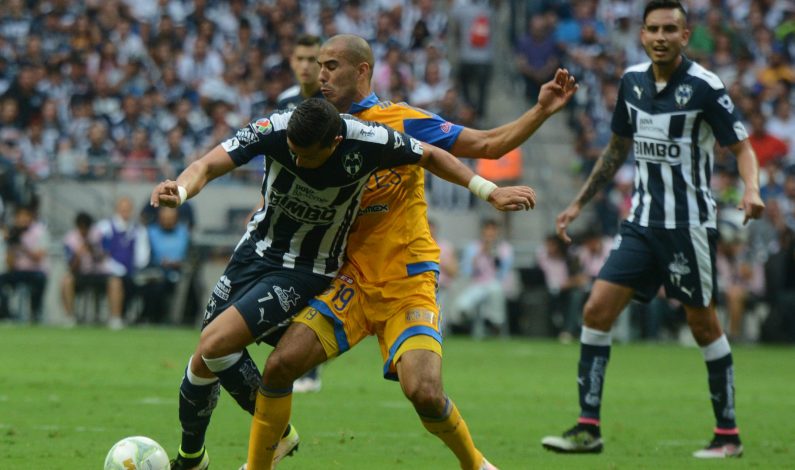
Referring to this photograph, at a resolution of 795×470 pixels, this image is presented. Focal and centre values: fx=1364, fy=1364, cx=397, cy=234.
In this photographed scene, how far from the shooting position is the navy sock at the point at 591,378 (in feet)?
28.2

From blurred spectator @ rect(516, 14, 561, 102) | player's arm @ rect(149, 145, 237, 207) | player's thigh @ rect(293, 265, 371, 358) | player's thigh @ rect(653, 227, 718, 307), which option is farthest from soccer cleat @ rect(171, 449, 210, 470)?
blurred spectator @ rect(516, 14, 561, 102)

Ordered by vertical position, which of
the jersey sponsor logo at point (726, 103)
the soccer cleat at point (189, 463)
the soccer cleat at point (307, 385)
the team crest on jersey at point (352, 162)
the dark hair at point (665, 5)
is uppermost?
the dark hair at point (665, 5)

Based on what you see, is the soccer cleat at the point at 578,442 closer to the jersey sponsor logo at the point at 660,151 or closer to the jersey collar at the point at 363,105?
the jersey sponsor logo at the point at 660,151

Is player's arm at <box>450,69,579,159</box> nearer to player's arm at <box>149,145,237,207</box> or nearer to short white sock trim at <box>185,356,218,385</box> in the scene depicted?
player's arm at <box>149,145,237,207</box>

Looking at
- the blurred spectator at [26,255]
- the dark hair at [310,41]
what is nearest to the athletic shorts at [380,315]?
the dark hair at [310,41]

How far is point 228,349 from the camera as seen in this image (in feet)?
22.2

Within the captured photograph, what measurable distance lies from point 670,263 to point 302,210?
2.85 m

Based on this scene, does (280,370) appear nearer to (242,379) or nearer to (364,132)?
(242,379)

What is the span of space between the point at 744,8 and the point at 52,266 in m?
13.6

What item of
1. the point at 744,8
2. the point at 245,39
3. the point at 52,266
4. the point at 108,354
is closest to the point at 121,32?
the point at 245,39

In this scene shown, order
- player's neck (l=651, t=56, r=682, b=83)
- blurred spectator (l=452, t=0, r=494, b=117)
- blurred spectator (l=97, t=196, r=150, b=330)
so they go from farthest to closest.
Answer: blurred spectator (l=452, t=0, r=494, b=117) → blurred spectator (l=97, t=196, r=150, b=330) → player's neck (l=651, t=56, r=682, b=83)

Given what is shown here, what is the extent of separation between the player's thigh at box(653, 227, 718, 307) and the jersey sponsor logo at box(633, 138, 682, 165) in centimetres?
45

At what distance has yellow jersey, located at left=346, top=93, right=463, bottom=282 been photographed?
7.07 meters

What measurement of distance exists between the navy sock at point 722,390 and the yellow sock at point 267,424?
317cm
